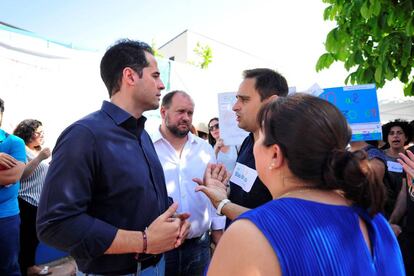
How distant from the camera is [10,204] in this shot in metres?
2.88

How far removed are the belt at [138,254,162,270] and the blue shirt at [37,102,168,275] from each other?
4 centimetres

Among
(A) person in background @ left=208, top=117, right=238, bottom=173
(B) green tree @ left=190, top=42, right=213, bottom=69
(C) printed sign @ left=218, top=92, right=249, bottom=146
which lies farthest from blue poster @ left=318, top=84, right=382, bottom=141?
(B) green tree @ left=190, top=42, right=213, bottom=69

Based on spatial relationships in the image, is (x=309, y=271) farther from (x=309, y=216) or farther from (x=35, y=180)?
(x=35, y=180)

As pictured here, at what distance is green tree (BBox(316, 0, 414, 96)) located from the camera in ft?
9.34

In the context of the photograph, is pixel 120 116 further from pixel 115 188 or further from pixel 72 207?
pixel 72 207

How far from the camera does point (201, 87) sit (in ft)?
20.4

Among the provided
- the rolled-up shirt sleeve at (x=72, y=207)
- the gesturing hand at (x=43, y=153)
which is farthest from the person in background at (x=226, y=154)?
the rolled-up shirt sleeve at (x=72, y=207)

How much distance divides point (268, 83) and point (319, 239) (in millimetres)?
1419

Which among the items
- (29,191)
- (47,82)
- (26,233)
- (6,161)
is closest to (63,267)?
(26,233)

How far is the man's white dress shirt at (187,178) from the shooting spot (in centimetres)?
244

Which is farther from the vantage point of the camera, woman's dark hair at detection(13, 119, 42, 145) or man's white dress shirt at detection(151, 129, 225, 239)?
woman's dark hair at detection(13, 119, 42, 145)

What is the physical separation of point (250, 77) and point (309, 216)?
4.71 ft

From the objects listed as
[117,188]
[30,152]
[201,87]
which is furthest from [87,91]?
[117,188]

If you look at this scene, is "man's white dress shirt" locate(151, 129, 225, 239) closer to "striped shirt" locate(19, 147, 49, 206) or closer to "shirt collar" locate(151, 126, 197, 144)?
"shirt collar" locate(151, 126, 197, 144)
